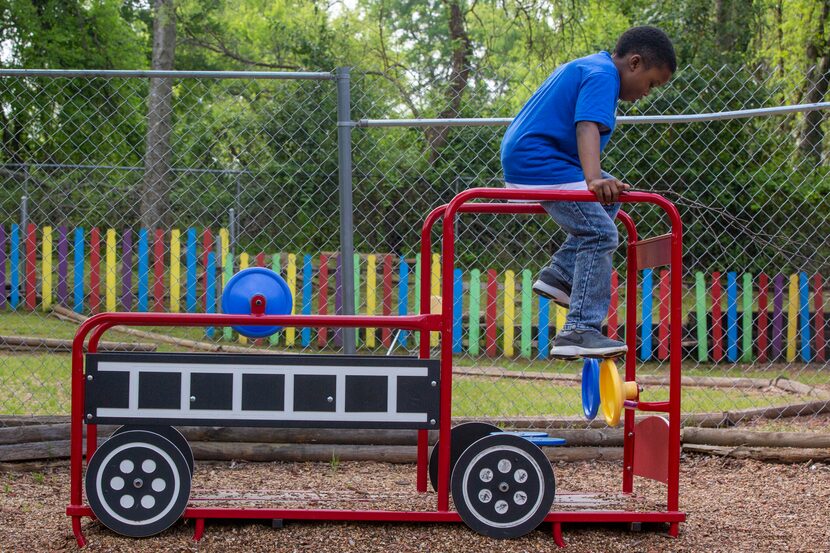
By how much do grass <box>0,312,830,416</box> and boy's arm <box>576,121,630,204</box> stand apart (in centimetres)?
288

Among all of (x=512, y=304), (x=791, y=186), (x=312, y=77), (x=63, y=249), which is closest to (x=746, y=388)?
(x=512, y=304)

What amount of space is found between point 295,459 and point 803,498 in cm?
247

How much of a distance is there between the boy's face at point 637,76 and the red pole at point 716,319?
521 cm

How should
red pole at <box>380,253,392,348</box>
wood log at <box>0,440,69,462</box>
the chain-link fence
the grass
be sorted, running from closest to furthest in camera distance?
wood log at <box>0,440,69,462</box> → the grass → the chain-link fence → red pole at <box>380,253,392,348</box>

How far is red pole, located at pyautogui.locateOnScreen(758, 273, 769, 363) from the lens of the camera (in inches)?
294


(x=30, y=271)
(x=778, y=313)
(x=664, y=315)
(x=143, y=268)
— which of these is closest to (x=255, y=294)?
(x=143, y=268)

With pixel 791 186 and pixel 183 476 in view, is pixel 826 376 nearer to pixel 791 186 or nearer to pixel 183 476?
pixel 791 186

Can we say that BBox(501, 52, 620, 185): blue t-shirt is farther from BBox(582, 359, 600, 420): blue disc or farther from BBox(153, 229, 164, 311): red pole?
BBox(153, 229, 164, 311): red pole

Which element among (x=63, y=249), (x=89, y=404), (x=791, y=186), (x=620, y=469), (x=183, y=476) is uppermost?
(x=791, y=186)

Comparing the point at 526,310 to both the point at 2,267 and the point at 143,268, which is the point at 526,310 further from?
the point at 2,267

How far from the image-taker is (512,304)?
308 inches

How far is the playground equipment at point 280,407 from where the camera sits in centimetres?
304

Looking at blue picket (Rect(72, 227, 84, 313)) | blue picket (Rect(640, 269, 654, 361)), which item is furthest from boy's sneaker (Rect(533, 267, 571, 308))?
blue picket (Rect(72, 227, 84, 313))

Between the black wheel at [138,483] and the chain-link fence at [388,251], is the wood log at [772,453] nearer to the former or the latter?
the chain-link fence at [388,251]
